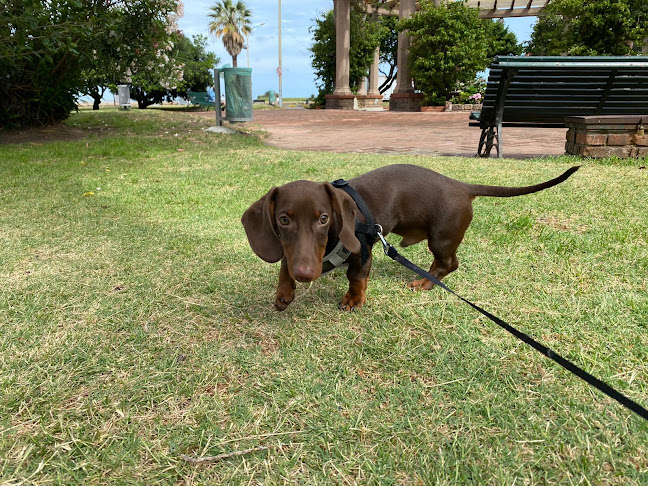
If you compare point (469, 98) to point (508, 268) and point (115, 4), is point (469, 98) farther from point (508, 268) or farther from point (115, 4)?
point (508, 268)

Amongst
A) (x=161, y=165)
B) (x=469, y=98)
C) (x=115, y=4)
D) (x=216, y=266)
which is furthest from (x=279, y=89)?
(x=216, y=266)

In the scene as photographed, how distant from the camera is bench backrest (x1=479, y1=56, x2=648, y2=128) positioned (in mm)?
5918

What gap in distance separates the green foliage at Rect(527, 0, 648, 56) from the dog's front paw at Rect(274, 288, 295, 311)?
1822cm

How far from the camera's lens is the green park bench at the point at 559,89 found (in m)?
5.92

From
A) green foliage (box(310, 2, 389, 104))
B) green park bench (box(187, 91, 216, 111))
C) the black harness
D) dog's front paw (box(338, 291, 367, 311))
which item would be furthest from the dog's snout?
green park bench (box(187, 91, 216, 111))

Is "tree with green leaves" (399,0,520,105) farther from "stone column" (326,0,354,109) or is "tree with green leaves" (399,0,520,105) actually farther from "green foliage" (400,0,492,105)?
"stone column" (326,0,354,109)

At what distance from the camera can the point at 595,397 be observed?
1656 mm

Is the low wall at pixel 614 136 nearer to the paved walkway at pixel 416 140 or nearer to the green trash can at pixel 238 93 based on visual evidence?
the paved walkway at pixel 416 140

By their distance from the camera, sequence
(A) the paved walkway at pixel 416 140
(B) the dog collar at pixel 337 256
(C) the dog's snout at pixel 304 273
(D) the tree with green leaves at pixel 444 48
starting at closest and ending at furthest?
(C) the dog's snout at pixel 304 273
(B) the dog collar at pixel 337 256
(A) the paved walkway at pixel 416 140
(D) the tree with green leaves at pixel 444 48

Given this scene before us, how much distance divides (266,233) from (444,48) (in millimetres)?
20686

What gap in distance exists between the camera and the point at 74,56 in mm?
8523

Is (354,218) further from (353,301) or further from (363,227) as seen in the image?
(353,301)

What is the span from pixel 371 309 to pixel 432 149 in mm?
6441

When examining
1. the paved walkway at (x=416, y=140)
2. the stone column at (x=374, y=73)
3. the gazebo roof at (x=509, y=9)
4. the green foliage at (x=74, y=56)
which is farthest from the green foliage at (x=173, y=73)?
the gazebo roof at (x=509, y=9)
